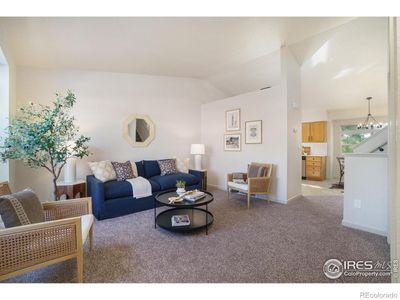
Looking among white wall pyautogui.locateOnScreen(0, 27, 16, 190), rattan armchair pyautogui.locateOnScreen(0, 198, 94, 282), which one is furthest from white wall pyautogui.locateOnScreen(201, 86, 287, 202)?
white wall pyautogui.locateOnScreen(0, 27, 16, 190)

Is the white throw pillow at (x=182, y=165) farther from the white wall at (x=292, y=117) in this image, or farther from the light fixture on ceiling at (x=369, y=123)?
the light fixture on ceiling at (x=369, y=123)

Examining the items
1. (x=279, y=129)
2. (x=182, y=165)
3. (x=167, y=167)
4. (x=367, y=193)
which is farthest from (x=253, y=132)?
(x=367, y=193)

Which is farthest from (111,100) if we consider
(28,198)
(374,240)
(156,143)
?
(374,240)

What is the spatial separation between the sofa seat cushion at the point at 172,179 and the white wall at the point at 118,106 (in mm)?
998

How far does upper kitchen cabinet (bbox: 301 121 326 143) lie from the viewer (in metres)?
6.79

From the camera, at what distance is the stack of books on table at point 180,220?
8.76ft

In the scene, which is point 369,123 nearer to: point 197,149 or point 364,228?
point 364,228

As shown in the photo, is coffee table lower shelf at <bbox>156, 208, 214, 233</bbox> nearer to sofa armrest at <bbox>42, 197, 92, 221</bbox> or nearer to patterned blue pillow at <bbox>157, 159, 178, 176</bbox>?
sofa armrest at <bbox>42, 197, 92, 221</bbox>

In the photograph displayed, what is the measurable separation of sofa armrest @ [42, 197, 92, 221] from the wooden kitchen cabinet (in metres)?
6.71

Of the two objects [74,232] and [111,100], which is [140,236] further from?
[111,100]

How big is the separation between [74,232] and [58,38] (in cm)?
292

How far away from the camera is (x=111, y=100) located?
4406 mm

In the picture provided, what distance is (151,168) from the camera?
4.49m

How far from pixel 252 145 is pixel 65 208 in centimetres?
371
